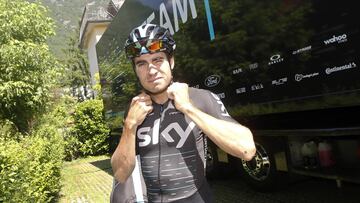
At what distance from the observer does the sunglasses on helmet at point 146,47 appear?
219 cm

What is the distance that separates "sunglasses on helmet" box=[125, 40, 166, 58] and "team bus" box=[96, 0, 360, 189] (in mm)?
1963

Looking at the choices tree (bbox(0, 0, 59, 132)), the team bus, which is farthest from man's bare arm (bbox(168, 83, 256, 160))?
tree (bbox(0, 0, 59, 132))

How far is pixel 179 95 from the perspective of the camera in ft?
6.97

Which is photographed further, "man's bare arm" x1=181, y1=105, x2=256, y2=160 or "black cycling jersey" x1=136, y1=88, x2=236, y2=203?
"black cycling jersey" x1=136, y1=88, x2=236, y2=203

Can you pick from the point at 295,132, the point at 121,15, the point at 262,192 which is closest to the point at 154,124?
the point at 295,132

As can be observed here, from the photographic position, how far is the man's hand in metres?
2.09

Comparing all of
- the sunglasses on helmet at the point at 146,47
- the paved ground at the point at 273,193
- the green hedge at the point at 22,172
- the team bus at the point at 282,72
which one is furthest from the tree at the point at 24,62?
the sunglasses on helmet at the point at 146,47

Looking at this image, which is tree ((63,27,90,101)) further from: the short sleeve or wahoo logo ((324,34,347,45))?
the short sleeve

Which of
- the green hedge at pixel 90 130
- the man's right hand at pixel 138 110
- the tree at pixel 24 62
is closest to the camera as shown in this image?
the man's right hand at pixel 138 110

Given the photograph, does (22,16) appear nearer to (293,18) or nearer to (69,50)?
(293,18)

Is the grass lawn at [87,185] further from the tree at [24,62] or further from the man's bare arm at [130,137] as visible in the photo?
the man's bare arm at [130,137]

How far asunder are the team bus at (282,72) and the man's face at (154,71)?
1.95 m

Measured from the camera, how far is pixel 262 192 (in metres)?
6.27

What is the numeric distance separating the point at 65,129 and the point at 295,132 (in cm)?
1598
